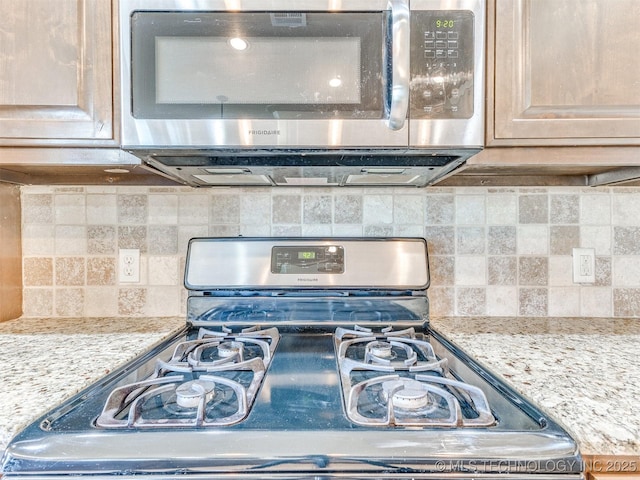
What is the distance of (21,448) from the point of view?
20.7 inches

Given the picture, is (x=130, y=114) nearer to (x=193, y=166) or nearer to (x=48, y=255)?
(x=193, y=166)

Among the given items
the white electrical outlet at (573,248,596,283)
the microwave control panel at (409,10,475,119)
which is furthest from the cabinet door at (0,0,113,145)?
the white electrical outlet at (573,248,596,283)

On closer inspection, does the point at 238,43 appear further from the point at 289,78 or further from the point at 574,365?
the point at 574,365

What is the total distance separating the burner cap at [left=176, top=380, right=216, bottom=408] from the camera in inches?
25.6

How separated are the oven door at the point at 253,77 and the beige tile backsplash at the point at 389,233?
0.39 m

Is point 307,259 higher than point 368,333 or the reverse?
higher

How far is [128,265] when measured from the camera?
116 centimetres

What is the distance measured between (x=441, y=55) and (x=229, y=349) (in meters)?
0.78

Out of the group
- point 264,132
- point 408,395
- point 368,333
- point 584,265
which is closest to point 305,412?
point 408,395

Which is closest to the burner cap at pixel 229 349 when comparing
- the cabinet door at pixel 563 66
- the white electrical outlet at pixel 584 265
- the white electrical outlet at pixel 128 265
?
the white electrical outlet at pixel 128 265

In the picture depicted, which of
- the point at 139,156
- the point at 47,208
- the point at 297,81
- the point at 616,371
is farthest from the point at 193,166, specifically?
the point at 616,371

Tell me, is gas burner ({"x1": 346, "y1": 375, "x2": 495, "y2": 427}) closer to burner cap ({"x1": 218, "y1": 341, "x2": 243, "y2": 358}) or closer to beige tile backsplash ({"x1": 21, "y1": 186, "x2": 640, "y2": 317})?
burner cap ({"x1": 218, "y1": 341, "x2": 243, "y2": 358})

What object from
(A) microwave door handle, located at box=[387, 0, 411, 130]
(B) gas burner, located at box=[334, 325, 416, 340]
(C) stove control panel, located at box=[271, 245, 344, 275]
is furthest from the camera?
(C) stove control panel, located at box=[271, 245, 344, 275]

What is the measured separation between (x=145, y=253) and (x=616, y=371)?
1180 millimetres
